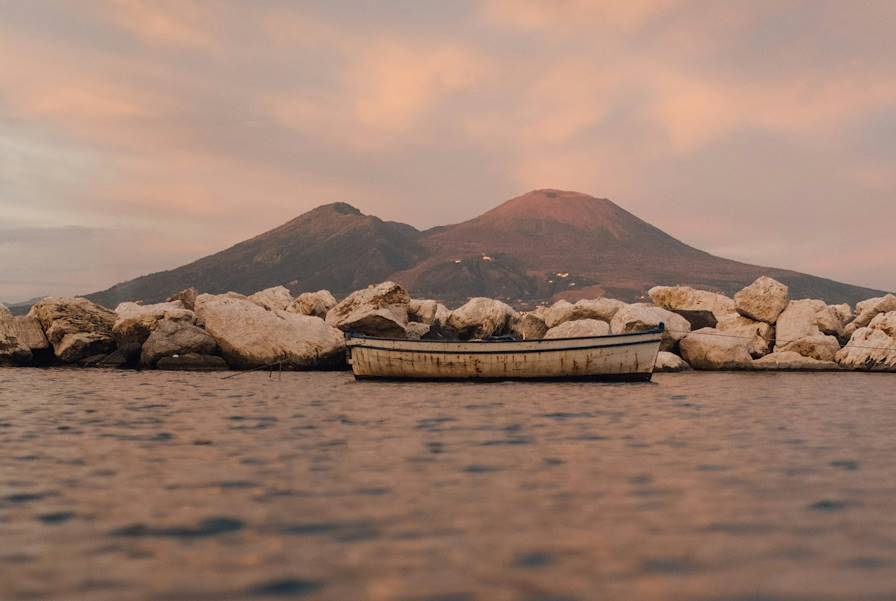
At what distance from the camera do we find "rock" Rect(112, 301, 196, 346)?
32.0 m

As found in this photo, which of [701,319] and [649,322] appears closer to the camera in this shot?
[649,322]

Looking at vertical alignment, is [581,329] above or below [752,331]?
above

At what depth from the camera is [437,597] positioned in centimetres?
458

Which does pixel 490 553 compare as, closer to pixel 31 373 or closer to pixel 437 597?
pixel 437 597

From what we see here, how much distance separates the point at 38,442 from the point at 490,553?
8.55m

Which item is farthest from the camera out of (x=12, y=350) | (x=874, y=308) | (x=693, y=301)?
(x=693, y=301)

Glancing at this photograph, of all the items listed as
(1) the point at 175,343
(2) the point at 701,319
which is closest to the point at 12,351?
(1) the point at 175,343

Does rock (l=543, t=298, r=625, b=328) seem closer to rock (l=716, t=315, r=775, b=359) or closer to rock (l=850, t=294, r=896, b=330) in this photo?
rock (l=716, t=315, r=775, b=359)

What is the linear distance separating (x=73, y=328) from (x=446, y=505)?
30.1 meters

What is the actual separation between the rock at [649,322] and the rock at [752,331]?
89.4 inches

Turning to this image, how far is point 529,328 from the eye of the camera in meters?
34.7

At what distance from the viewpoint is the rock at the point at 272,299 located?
1449 inches

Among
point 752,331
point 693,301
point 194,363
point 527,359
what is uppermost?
point 693,301

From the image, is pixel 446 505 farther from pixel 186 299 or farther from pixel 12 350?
pixel 186 299
